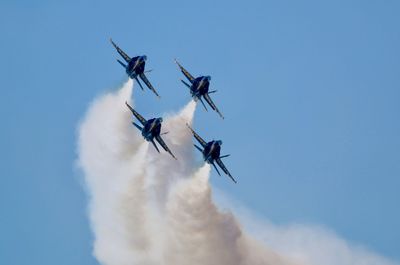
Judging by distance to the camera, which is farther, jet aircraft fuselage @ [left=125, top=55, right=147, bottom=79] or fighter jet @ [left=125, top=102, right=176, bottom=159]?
jet aircraft fuselage @ [left=125, top=55, right=147, bottom=79]

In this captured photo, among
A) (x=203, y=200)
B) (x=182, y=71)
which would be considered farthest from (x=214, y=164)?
(x=182, y=71)

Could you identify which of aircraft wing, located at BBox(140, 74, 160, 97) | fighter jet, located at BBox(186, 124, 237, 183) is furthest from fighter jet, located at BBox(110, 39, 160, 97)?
fighter jet, located at BBox(186, 124, 237, 183)

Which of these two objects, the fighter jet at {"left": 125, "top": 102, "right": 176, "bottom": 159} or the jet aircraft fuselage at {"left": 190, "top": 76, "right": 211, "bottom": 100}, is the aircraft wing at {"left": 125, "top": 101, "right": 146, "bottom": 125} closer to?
the fighter jet at {"left": 125, "top": 102, "right": 176, "bottom": 159}

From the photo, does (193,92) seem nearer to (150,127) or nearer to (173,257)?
(150,127)

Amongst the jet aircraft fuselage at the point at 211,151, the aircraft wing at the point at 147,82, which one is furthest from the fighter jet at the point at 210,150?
the aircraft wing at the point at 147,82

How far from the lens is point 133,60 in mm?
136375

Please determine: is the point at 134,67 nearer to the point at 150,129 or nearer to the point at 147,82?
the point at 147,82

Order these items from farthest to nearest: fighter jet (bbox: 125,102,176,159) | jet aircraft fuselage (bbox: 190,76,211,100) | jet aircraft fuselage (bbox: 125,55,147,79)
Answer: jet aircraft fuselage (bbox: 190,76,211,100) < jet aircraft fuselage (bbox: 125,55,147,79) < fighter jet (bbox: 125,102,176,159)

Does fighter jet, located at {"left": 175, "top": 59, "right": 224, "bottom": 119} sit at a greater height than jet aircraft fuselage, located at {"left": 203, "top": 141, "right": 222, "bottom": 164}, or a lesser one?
greater

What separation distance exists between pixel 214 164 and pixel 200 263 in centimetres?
1363

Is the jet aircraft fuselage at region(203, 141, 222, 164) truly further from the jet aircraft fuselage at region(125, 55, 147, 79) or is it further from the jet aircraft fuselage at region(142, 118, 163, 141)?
the jet aircraft fuselage at region(125, 55, 147, 79)

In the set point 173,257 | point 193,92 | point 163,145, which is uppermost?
point 193,92

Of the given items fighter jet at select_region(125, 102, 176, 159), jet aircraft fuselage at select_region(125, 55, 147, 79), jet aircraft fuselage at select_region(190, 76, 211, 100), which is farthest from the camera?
jet aircraft fuselage at select_region(190, 76, 211, 100)

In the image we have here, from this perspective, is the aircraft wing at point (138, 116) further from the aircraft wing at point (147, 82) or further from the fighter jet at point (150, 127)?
the aircraft wing at point (147, 82)
